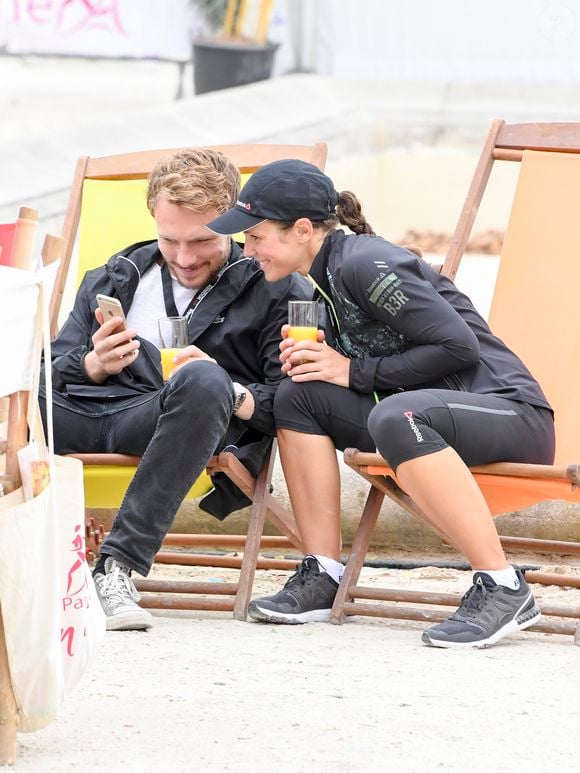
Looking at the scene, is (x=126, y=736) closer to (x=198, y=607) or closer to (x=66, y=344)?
(x=198, y=607)

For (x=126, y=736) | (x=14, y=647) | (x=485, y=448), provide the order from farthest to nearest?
(x=485, y=448) < (x=126, y=736) < (x=14, y=647)

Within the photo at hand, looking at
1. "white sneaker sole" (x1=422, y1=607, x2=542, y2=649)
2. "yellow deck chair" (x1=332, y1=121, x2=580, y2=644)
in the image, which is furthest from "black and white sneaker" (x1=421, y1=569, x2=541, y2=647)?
"yellow deck chair" (x1=332, y1=121, x2=580, y2=644)

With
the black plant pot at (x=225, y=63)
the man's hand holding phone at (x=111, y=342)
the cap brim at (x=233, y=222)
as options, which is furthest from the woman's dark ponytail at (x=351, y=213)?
the black plant pot at (x=225, y=63)

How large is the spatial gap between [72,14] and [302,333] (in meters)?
8.28

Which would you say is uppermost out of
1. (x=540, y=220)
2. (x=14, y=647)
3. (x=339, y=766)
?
(x=540, y=220)

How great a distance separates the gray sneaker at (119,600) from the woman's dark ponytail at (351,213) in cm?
96

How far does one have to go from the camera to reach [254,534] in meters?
3.53

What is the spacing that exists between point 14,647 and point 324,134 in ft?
32.8

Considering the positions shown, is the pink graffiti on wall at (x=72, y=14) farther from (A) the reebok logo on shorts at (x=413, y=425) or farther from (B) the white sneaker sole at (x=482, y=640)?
(B) the white sneaker sole at (x=482, y=640)

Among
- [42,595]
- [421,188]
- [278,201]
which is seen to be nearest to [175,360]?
[278,201]

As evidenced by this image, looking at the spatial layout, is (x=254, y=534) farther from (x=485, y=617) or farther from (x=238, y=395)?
(x=485, y=617)

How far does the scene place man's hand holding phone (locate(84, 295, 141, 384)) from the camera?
344 centimetres

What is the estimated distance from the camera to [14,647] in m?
2.21

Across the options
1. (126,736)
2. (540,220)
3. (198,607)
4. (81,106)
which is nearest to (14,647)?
(126,736)
